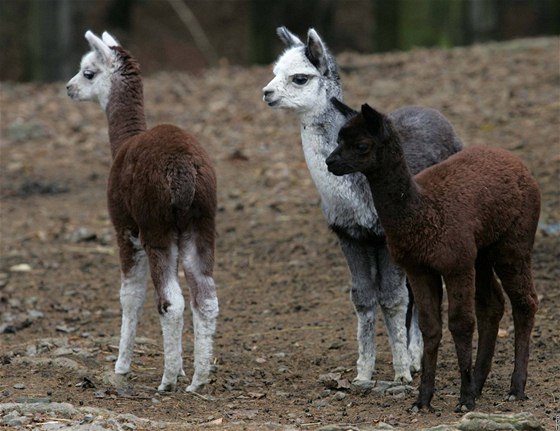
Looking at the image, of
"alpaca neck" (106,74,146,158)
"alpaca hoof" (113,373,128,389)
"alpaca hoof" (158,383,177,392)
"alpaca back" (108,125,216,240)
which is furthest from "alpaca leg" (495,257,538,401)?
"alpaca neck" (106,74,146,158)

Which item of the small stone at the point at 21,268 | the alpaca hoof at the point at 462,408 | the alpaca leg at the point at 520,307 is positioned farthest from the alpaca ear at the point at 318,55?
the small stone at the point at 21,268

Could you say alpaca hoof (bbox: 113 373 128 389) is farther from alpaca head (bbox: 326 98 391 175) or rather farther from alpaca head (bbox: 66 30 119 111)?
alpaca head (bbox: 326 98 391 175)

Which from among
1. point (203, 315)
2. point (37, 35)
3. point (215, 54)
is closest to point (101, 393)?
point (203, 315)

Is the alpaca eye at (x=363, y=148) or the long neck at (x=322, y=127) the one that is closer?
the alpaca eye at (x=363, y=148)

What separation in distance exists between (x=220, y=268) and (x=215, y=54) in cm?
1589

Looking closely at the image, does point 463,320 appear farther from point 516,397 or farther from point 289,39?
point 289,39

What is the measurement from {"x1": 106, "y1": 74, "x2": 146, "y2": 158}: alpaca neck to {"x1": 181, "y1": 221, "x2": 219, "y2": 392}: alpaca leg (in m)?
1.09

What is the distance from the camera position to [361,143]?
6.71 metres

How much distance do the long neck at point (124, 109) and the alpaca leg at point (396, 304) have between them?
6.53 ft

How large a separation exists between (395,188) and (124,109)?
8.12ft

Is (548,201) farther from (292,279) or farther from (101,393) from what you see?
(101,393)

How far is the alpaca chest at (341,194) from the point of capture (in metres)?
7.67

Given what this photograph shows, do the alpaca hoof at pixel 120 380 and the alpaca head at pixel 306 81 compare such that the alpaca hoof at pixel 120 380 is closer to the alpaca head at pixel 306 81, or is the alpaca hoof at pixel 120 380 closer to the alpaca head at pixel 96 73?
the alpaca head at pixel 96 73

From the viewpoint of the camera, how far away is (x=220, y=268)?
448 inches
